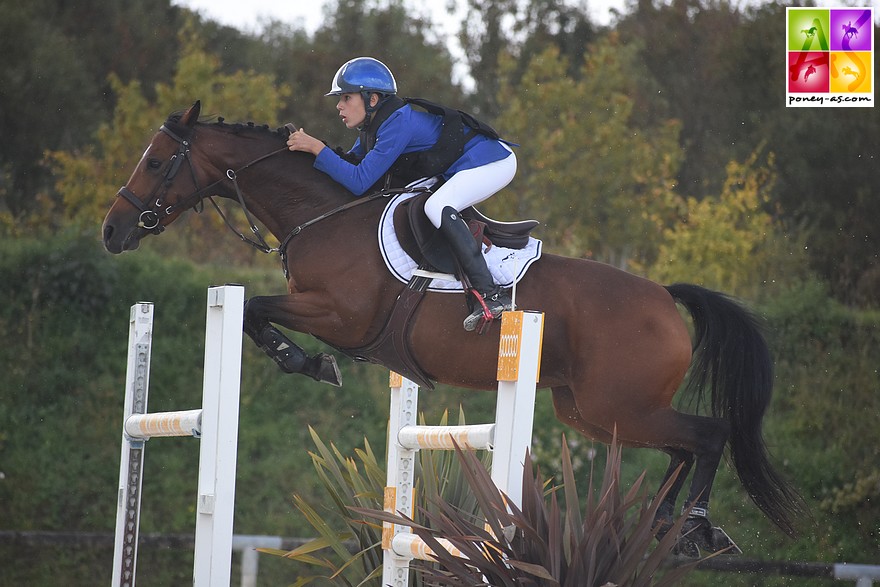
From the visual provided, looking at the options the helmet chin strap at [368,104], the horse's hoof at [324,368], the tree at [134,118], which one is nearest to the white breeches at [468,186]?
the helmet chin strap at [368,104]

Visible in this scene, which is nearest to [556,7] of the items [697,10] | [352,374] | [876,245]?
[697,10]

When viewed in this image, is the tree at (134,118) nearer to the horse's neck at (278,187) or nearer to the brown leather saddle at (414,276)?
the horse's neck at (278,187)

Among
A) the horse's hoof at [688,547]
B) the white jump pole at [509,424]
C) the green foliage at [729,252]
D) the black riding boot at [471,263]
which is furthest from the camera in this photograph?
the green foliage at [729,252]

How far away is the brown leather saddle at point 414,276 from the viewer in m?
4.32

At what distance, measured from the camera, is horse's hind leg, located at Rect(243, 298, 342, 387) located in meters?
4.21

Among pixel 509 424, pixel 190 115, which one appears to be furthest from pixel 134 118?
pixel 509 424

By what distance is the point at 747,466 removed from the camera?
4.57 metres

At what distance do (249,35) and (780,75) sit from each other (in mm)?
10292

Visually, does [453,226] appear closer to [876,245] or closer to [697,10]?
[876,245]

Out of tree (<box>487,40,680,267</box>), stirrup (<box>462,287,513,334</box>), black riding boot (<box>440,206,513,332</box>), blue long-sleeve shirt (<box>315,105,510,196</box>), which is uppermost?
tree (<box>487,40,680,267</box>)

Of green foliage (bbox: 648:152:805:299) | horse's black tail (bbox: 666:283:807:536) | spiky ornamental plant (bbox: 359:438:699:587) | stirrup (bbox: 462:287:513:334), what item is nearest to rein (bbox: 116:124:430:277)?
stirrup (bbox: 462:287:513:334)

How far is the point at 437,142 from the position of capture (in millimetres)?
4449

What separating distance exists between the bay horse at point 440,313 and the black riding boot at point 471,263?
12 cm

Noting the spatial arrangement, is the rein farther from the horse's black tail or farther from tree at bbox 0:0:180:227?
tree at bbox 0:0:180:227
